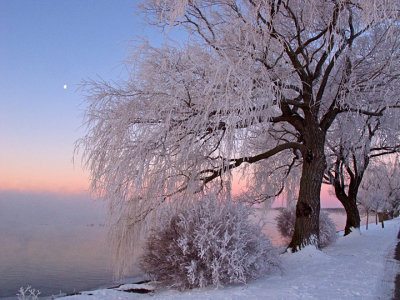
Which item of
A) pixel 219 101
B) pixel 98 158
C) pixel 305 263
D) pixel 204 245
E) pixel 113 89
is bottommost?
pixel 305 263

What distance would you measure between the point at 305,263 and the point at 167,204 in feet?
11.0

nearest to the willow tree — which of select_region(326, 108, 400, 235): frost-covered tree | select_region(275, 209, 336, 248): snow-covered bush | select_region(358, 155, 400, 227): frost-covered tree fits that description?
select_region(326, 108, 400, 235): frost-covered tree

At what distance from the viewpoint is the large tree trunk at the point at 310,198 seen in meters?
9.12

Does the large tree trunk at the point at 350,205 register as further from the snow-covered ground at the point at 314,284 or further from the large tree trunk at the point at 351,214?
the snow-covered ground at the point at 314,284

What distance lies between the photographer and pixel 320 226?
41.9 feet

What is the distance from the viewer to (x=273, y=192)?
12836mm

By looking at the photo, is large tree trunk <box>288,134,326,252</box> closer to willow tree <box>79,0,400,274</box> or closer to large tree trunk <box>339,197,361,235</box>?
willow tree <box>79,0,400,274</box>

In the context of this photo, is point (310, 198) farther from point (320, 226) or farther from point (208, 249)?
point (208, 249)

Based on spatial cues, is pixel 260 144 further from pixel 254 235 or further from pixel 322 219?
pixel 254 235

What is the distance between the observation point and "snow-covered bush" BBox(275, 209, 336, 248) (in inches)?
492

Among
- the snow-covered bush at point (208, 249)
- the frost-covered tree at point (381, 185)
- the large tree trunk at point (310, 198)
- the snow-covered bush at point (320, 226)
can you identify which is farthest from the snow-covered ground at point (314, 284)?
the frost-covered tree at point (381, 185)

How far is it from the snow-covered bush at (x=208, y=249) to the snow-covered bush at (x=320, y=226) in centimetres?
684

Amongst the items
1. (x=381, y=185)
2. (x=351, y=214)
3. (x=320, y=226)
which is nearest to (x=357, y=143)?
(x=320, y=226)

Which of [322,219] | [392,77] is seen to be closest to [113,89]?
[392,77]
